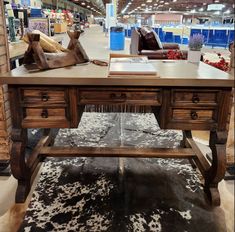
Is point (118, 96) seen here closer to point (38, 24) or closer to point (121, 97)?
point (121, 97)

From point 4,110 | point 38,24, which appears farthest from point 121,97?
point 38,24

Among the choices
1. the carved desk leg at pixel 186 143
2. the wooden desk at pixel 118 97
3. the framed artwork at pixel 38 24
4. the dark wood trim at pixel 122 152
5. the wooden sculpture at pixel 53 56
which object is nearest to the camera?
the wooden desk at pixel 118 97

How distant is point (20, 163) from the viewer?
67.9 inches

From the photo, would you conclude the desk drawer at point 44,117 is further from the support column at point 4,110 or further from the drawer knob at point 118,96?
the support column at point 4,110

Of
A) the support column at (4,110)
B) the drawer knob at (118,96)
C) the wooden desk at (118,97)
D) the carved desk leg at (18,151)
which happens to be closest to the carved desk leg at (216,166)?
the wooden desk at (118,97)

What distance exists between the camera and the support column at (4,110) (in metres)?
2.06

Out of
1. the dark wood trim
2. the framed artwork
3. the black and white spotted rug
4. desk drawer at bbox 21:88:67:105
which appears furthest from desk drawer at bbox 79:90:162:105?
the framed artwork

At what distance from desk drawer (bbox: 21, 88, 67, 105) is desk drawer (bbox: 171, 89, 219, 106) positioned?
68cm

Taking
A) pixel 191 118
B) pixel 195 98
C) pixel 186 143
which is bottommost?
pixel 186 143

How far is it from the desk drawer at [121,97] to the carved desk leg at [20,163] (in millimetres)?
472

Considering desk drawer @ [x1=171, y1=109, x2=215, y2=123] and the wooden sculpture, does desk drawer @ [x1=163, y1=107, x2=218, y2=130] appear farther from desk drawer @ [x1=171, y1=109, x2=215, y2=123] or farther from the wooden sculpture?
the wooden sculpture

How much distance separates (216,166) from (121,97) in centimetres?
80

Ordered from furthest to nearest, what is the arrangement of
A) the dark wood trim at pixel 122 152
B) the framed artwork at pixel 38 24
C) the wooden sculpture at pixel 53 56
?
the framed artwork at pixel 38 24
the dark wood trim at pixel 122 152
the wooden sculpture at pixel 53 56

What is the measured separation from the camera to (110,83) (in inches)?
57.4
